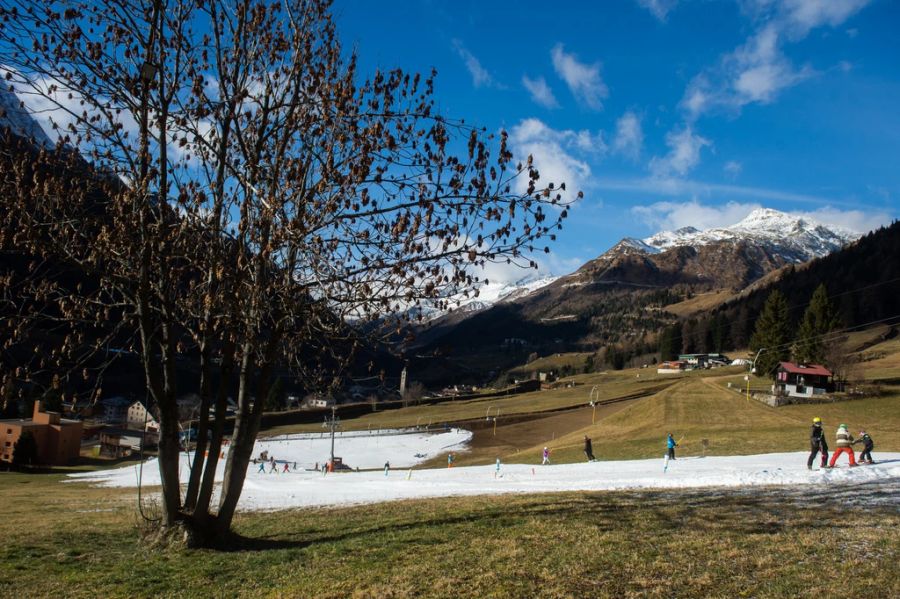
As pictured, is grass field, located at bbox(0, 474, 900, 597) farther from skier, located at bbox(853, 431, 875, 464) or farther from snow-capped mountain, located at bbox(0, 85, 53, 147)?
skier, located at bbox(853, 431, 875, 464)

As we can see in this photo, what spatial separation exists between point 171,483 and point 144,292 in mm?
3846

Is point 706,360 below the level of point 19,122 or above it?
above

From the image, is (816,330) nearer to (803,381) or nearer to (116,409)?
(803,381)

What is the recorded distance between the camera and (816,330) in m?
72.8

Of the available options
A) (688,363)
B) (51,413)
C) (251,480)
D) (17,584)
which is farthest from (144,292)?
(688,363)

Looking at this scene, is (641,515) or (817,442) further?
(817,442)

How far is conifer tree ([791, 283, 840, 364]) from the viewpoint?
68.7 metres

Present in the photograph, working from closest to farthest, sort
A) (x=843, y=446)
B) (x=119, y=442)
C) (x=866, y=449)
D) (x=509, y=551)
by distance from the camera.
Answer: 1. (x=509, y=551)
2. (x=843, y=446)
3. (x=866, y=449)
4. (x=119, y=442)

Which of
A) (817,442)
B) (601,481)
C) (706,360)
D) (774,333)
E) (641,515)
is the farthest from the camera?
(706,360)

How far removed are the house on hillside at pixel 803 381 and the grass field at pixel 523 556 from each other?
52.2 meters

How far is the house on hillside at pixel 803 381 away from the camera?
60906 mm

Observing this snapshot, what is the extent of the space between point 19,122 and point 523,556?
426 inches

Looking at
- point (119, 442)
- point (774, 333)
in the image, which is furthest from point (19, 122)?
point (119, 442)

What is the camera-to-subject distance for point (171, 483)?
1170 centimetres
